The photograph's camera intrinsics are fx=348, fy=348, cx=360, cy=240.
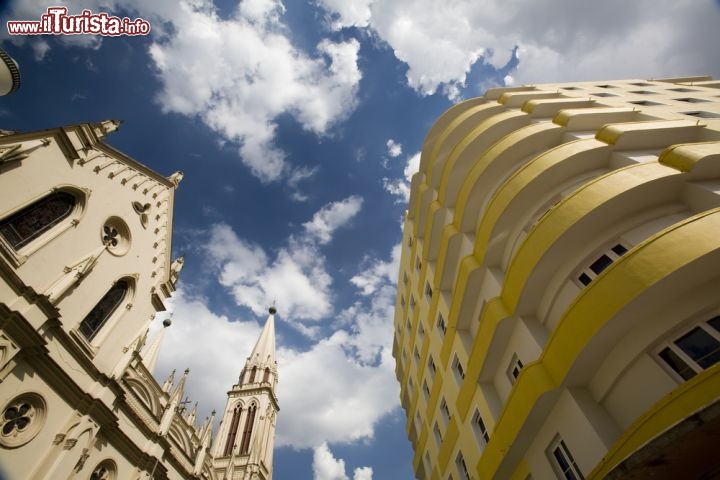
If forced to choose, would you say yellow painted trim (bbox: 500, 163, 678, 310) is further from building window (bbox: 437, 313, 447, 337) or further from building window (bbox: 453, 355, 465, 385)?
building window (bbox: 437, 313, 447, 337)

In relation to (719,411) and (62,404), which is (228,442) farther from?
(719,411)

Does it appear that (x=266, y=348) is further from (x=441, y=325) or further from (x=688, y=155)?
(x=688, y=155)

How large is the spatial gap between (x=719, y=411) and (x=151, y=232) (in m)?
25.1

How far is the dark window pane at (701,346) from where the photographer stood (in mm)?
5314

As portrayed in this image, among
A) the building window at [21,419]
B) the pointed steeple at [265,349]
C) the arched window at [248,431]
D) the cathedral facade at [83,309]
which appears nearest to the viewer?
the building window at [21,419]

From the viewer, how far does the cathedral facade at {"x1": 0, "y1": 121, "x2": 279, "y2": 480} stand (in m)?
13.1

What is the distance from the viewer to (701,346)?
5.54 meters

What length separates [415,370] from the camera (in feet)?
58.4

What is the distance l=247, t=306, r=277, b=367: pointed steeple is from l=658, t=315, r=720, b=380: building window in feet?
153

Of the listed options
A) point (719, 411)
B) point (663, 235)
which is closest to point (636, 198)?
point (663, 235)

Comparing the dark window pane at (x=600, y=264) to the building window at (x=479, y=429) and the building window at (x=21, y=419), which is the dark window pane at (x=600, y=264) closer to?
the building window at (x=479, y=429)

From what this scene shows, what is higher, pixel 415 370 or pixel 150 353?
pixel 150 353

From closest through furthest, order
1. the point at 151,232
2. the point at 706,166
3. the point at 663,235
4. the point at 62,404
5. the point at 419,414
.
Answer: the point at 663,235 → the point at 706,166 → the point at 62,404 → the point at 419,414 → the point at 151,232

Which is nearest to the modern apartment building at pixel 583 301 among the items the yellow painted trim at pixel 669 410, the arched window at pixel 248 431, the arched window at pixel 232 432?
the yellow painted trim at pixel 669 410
